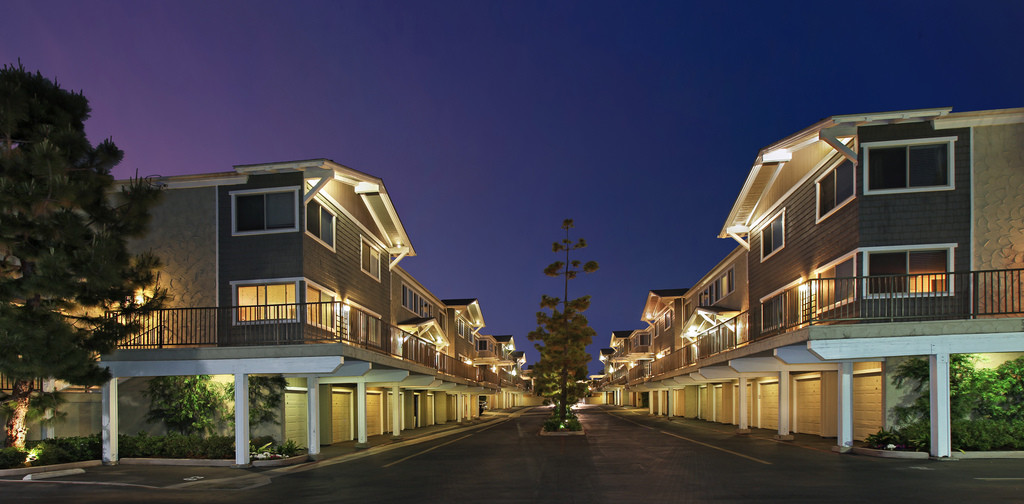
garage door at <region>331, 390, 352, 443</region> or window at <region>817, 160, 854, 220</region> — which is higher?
window at <region>817, 160, 854, 220</region>

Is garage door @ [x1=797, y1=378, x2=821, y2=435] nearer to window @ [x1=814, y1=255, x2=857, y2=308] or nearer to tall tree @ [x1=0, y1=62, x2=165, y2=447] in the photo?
window @ [x1=814, y1=255, x2=857, y2=308]

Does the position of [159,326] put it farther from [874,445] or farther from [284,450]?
[874,445]

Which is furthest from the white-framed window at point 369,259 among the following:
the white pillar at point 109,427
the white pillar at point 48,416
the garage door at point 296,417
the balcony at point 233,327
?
the white pillar at point 48,416

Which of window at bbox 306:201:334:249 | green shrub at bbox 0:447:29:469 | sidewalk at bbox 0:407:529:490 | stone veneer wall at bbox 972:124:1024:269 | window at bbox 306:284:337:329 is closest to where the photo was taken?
sidewalk at bbox 0:407:529:490

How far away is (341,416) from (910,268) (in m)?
20.8

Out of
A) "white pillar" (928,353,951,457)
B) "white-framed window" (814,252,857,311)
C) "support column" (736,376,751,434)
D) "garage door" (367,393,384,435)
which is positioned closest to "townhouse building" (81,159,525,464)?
"garage door" (367,393,384,435)

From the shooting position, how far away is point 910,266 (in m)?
18.3

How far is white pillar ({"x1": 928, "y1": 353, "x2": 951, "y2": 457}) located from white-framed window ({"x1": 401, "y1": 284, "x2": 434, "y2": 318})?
1005 inches

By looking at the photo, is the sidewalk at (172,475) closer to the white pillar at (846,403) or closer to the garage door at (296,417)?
the garage door at (296,417)

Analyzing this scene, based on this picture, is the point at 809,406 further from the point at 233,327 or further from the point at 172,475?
the point at 172,475

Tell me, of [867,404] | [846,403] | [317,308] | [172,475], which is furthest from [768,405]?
[172,475]

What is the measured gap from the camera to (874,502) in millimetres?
10281

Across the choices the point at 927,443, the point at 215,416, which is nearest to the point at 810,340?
the point at 927,443

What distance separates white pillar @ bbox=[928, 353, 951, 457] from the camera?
1537cm
